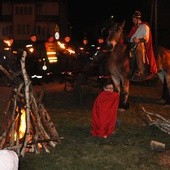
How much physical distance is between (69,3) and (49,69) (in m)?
26.4

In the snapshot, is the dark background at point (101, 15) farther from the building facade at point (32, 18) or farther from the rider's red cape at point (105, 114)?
the rider's red cape at point (105, 114)

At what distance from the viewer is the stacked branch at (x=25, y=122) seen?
8453 millimetres

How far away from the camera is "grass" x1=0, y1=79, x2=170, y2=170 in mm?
8191

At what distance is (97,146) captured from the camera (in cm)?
934

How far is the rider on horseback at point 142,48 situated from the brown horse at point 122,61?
274 mm

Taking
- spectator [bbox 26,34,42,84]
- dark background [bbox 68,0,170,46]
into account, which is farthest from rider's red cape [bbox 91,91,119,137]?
dark background [bbox 68,0,170,46]

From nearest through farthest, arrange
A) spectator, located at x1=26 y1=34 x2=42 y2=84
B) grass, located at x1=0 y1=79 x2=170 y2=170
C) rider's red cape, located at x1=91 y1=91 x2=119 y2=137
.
Answer: 1. grass, located at x1=0 y1=79 x2=170 y2=170
2. rider's red cape, located at x1=91 y1=91 x2=119 y2=137
3. spectator, located at x1=26 y1=34 x2=42 y2=84

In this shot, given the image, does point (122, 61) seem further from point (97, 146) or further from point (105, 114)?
point (97, 146)

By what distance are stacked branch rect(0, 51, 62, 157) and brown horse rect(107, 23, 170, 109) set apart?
4.78 m

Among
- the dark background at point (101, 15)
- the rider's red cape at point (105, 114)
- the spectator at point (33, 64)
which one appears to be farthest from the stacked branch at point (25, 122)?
the dark background at point (101, 15)

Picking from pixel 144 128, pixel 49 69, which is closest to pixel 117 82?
pixel 144 128

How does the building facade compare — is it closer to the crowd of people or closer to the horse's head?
the crowd of people

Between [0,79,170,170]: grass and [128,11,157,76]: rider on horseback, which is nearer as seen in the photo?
[0,79,170,170]: grass

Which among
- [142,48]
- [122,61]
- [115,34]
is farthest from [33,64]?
[142,48]
